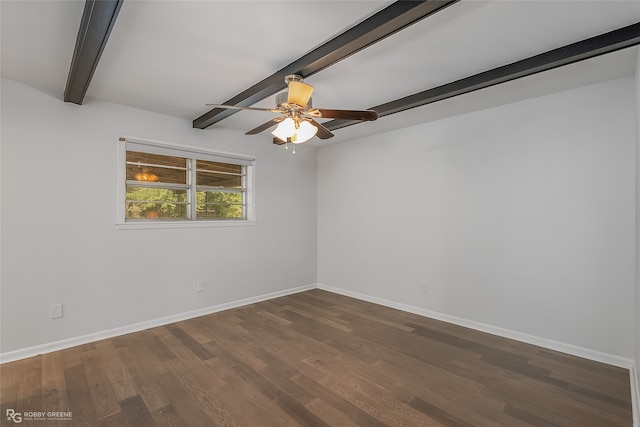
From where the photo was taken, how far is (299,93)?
85.7 inches

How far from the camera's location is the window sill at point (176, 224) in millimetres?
3323

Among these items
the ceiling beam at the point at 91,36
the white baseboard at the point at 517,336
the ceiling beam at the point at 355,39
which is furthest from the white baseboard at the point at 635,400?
the ceiling beam at the point at 91,36

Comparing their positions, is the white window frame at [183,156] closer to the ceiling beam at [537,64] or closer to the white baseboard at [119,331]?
the white baseboard at [119,331]

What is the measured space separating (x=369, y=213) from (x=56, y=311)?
3726 mm

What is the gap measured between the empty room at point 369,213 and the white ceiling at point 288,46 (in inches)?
0.8

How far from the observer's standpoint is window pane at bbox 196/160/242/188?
13.1ft

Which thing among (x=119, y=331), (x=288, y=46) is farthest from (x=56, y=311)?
(x=288, y=46)

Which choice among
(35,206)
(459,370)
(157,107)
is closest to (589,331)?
(459,370)

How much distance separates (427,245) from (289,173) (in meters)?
2.35

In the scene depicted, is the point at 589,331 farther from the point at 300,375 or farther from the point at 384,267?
the point at 300,375

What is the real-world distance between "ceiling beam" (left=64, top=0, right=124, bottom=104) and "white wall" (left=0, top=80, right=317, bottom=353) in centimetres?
67

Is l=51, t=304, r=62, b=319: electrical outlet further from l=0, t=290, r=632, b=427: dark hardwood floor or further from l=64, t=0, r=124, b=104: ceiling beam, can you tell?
l=64, t=0, r=124, b=104: ceiling beam

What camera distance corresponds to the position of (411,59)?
230 cm

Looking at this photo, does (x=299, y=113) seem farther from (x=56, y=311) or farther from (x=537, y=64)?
(x=56, y=311)
